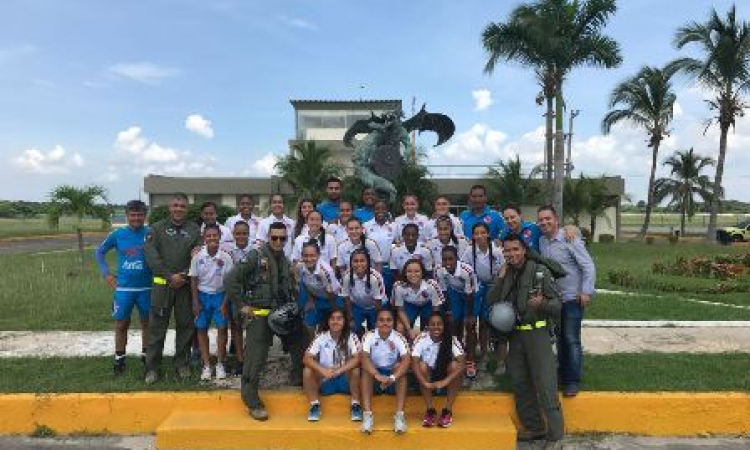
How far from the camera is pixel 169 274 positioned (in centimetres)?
596

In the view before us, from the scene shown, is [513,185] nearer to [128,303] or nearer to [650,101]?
[650,101]

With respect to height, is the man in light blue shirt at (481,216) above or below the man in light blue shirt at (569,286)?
above

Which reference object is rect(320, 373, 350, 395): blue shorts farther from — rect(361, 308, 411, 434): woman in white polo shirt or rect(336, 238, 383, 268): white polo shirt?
rect(336, 238, 383, 268): white polo shirt

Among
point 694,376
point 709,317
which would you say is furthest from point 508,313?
point 709,317

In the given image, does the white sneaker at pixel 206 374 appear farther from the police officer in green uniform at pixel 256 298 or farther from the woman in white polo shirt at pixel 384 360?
the woman in white polo shirt at pixel 384 360

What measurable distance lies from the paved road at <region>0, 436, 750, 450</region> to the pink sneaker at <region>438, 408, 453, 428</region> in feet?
2.03

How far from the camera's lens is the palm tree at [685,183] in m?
39.9

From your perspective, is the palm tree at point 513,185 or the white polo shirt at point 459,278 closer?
the white polo shirt at point 459,278

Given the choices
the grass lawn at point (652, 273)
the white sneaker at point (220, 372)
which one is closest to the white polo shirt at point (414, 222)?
the white sneaker at point (220, 372)

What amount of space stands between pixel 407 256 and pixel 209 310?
1.97 meters

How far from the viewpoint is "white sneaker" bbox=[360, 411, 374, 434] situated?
16.6ft

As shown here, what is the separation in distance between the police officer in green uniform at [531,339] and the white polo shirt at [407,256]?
831 mm

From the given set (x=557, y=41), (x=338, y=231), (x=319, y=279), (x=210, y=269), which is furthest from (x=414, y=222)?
(x=557, y=41)

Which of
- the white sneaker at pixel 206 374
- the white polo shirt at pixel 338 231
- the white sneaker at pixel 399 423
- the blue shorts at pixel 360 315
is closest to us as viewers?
the white sneaker at pixel 399 423
